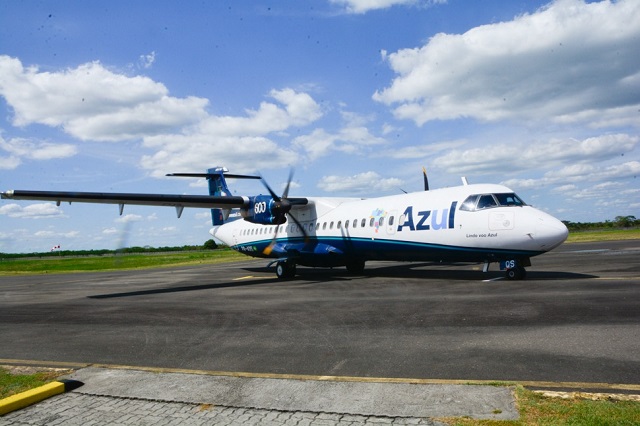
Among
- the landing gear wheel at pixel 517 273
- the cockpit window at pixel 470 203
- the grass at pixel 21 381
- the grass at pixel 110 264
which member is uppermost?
the cockpit window at pixel 470 203

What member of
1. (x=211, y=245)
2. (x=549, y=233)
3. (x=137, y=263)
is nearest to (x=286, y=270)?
(x=549, y=233)

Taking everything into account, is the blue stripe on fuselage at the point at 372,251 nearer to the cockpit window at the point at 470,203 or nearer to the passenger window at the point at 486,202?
the cockpit window at the point at 470,203

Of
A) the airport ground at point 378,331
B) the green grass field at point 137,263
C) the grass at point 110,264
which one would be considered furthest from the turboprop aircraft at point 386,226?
the green grass field at point 137,263

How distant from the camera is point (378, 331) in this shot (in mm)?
9133

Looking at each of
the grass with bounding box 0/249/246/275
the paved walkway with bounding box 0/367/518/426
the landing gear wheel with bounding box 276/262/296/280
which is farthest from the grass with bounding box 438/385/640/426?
the grass with bounding box 0/249/246/275

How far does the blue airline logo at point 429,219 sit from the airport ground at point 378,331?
2.21m

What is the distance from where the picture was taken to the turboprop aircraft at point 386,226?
15531 millimetres

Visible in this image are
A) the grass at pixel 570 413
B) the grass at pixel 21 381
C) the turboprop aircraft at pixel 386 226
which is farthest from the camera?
the turboprop aircraft at pixel 386 226

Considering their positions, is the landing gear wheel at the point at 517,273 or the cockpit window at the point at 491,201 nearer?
the landing gear wheel at the point at 517,273

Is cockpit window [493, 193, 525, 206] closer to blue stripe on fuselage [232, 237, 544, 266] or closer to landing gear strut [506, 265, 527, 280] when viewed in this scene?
blue stripe on fuselage [232, 237, 544, 266]

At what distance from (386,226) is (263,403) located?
48.0 ft

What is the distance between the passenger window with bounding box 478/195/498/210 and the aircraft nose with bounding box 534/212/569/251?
5.68ft

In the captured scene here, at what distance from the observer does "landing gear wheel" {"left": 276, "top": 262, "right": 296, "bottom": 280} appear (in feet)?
75.4

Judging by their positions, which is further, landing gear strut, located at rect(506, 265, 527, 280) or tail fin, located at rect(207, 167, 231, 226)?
tail fin, located at rect(207, 167, 231, 226)
